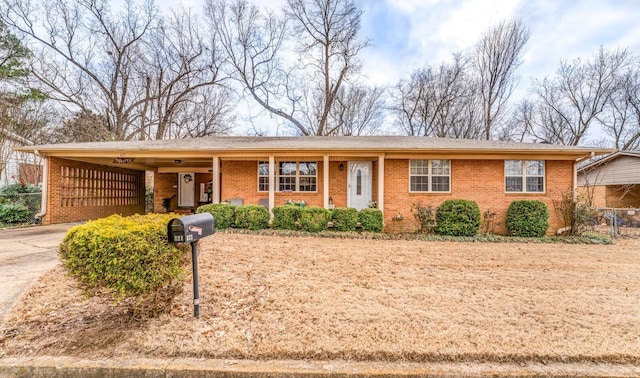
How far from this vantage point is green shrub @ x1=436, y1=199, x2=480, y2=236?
28.4ft

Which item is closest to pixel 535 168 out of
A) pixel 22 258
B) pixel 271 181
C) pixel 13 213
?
pixel 271 181

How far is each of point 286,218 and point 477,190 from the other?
6.58m

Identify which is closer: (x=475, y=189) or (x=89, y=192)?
(x=475, y=189)

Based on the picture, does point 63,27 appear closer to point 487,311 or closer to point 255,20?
point 255,20

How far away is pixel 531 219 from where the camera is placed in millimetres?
8859

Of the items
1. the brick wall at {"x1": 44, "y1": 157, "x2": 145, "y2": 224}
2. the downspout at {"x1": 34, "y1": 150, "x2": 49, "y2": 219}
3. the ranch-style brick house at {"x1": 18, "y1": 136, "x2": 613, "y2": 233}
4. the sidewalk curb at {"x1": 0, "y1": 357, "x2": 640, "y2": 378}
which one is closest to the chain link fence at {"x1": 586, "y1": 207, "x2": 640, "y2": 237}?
the ranch-style brick house at {"x1": 18, "y1": 136, "x2": 613, "y2": 233}

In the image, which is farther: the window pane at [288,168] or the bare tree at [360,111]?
the bare tree at [360,111]

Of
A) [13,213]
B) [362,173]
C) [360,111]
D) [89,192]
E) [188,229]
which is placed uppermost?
[360,111]

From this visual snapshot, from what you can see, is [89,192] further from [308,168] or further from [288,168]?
[308,168]

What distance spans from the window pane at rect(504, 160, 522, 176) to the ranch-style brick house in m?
0.03

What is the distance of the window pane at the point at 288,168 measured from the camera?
10.8m

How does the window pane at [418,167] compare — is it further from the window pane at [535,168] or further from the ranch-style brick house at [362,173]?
the window pane at [535,168]

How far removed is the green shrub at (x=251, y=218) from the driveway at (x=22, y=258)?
4.24 m

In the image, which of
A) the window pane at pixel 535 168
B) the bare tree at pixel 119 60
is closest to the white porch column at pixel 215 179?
the window pane at pixel 535 168
